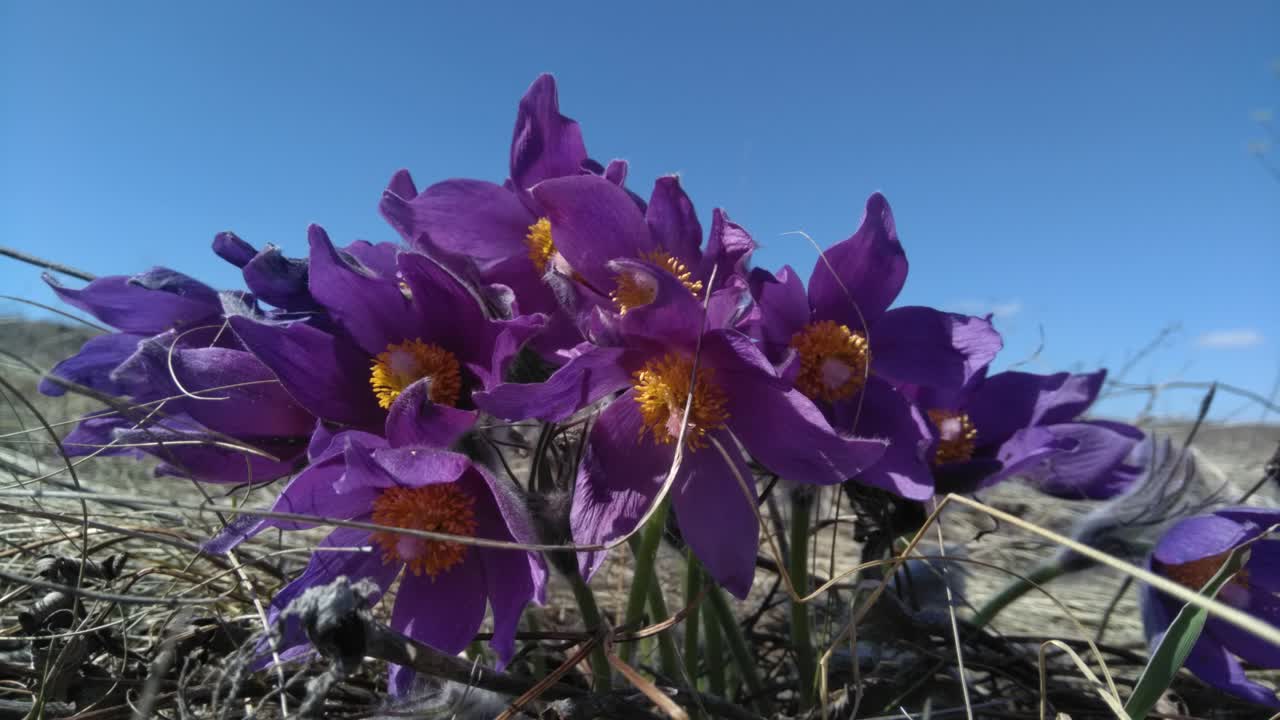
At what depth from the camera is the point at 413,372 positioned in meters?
0.69

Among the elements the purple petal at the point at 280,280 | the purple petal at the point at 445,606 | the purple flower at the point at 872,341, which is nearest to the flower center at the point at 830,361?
the purple flower at the point at 872,341

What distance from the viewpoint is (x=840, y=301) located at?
805 millimetres

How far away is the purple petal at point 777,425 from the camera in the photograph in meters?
0.65

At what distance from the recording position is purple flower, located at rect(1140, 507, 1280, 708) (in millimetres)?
800

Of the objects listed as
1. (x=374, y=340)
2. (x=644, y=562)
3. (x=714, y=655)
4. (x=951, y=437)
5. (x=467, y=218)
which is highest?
(x=467, y=218)

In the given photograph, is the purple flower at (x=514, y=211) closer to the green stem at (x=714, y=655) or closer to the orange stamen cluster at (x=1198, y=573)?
the green stem at (x=714, y=655)

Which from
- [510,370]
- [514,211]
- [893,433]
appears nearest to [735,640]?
[893,433]

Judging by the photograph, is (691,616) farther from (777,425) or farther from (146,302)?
(146,302)

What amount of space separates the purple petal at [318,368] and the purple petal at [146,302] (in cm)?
13

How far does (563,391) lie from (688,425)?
111mm

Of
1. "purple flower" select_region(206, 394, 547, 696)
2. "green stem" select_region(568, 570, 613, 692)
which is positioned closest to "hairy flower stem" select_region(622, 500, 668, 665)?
"green stem" select_region(568, 570, 613, 692)

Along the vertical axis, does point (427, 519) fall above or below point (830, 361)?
below

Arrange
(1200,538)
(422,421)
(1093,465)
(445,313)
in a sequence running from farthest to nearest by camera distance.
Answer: (1093,465) < (1200,538) < (445,313) < (422,421)

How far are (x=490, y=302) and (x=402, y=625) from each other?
276mm
